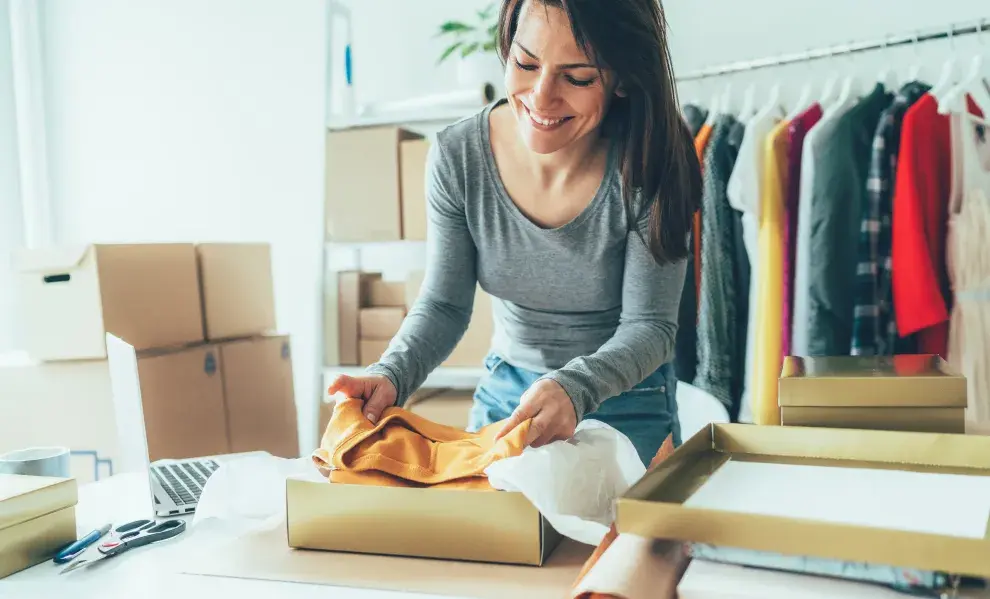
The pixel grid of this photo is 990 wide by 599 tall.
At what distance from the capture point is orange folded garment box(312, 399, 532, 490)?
2.24 feet

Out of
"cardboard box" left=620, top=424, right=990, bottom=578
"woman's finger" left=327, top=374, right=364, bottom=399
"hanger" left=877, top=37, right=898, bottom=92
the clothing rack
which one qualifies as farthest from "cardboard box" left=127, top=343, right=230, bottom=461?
"hanger" left=877, top=37, right=898, bottom=92

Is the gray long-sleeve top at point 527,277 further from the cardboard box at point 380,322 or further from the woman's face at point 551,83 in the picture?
the cardboard box at point 380,322

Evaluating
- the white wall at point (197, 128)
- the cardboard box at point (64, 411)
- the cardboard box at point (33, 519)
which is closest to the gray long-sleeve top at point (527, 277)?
the cardboard box at point (33, 519)

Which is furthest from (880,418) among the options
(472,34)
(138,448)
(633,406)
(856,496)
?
(472,34)

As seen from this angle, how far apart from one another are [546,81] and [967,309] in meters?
1.12

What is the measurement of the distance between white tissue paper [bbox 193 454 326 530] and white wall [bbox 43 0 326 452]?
166cm

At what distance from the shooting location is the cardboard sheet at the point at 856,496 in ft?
1.73

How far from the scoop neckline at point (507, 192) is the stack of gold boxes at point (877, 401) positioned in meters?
0.37

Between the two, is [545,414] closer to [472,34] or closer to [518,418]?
[518,418]

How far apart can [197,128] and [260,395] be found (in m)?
1.22

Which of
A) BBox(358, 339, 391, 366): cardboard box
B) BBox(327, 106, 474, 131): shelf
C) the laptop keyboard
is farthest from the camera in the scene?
BBox(358, 339, 391, 366): cardboard box

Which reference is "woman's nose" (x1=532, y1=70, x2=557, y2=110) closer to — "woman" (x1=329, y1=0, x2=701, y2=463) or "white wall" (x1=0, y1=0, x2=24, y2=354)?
"woman" (x1=329, y1=0, x2=701, y2=463)

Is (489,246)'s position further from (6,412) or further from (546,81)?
(6,412)

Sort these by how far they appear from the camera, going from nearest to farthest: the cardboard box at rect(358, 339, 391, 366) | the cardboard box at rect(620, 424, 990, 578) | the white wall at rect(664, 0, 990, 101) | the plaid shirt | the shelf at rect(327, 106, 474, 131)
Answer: the cardboard box at rect(620, 424, 990, 578) < the plaid shirt < the white wall at rect(664, 0, 990, 101) < the shelf at rect(327, 106, 474, 131) < the cardboard box at rect(358, 339, 391, 366)
